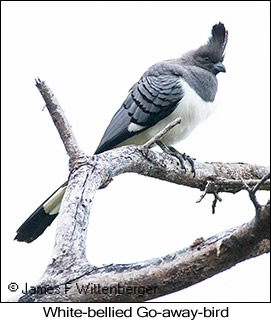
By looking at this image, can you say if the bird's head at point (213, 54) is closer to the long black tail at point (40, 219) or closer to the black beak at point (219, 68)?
the black beak at point (219, 68)

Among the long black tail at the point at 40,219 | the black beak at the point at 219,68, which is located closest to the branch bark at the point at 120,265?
the long black tail at the point at 40,219

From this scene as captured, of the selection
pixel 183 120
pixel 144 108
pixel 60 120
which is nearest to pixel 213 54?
pixel 183 120

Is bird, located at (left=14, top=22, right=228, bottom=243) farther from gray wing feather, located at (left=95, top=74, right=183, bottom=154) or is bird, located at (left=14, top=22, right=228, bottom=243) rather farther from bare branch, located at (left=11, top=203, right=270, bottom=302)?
bare branch, located at (left=11, top=203, right=270, bottom=302)

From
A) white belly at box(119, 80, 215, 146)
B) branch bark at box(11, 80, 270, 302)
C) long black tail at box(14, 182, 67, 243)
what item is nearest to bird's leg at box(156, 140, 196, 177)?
white belly at box(119, 80, 215, 146)

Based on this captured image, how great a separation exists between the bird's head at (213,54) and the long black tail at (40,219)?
6.98ft

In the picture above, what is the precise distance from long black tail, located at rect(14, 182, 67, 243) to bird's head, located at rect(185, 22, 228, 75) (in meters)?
2.13

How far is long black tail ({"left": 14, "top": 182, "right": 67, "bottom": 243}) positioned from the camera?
460cm

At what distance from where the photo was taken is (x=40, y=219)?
465 centimetres

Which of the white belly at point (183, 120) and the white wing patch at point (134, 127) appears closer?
the white wing patch at point (134, 127)

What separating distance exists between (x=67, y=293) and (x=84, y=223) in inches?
20.3

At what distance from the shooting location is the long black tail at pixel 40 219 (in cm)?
460

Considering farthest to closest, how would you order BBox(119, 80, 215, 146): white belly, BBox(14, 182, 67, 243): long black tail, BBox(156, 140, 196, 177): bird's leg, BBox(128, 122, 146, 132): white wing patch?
BBox(119, 80, 215, 146): white belly < BBox(128, 122, 146, 132): white wing patch < BBox(156, 140, 196, 177): bird's leg < BBox(14, 182, 67, 243): long black tail

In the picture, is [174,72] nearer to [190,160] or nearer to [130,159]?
[190,160]

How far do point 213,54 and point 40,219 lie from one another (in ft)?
8.11
